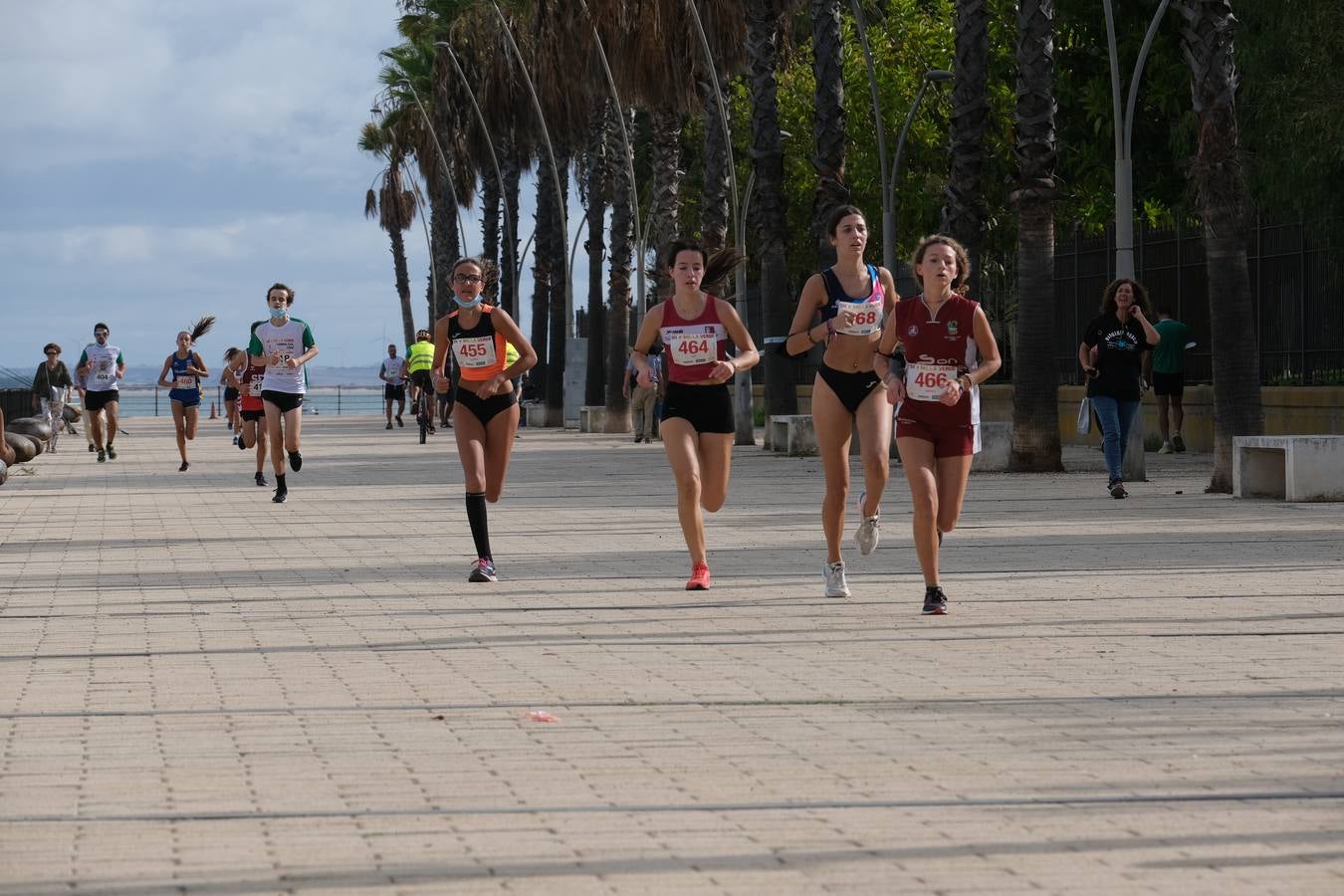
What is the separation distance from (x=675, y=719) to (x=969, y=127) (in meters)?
16.7

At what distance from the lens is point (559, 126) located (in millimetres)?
48812

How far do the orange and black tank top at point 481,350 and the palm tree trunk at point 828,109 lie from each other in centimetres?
1455

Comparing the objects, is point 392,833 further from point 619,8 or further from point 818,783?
point 619,8

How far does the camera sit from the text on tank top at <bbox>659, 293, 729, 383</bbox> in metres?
11.6

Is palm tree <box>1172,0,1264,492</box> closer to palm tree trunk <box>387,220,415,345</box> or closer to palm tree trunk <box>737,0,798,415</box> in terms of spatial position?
palm tree trunk <box>737,0,798,415</box>

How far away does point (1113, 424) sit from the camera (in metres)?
18.6

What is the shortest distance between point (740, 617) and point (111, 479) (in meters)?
17.1

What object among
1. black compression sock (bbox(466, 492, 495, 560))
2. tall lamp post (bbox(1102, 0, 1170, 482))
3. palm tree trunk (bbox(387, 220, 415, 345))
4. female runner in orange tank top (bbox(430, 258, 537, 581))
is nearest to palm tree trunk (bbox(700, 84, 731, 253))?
tall lamp post (bbox(1102, 0, 1170, 482))

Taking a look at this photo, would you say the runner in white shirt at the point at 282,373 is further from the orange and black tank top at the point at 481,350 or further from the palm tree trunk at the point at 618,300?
the palm tree trunk at the point at 618,300

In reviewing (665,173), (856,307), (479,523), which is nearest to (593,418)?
(665,173)

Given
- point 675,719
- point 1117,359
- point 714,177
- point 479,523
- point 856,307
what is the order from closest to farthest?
point 675,719 < point 856,307 < point 479,523 < point 1117,359 < point 714,177

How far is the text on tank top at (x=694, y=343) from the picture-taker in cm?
1156

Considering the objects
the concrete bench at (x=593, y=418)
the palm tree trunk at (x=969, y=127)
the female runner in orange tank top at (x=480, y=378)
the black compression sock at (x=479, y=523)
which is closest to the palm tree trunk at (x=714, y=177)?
the concrete bench at (x=593, y=418)

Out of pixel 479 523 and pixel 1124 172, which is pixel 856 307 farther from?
pixel 1124 172
